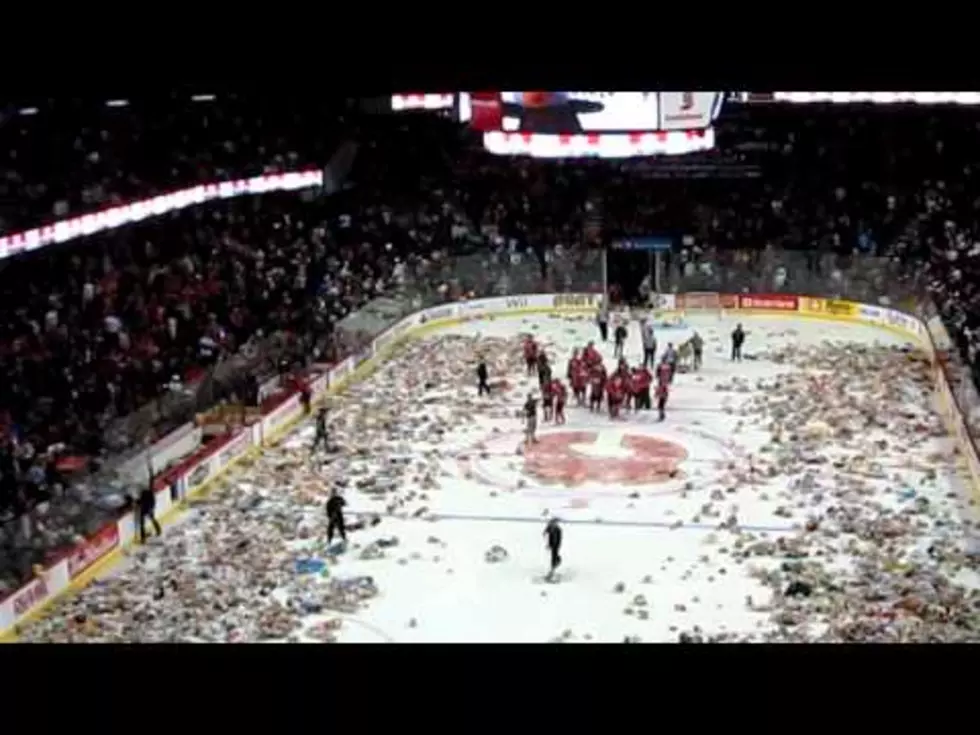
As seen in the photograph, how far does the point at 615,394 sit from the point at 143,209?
25.6 ft

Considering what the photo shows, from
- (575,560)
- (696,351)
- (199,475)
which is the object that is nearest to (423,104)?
(696,351)

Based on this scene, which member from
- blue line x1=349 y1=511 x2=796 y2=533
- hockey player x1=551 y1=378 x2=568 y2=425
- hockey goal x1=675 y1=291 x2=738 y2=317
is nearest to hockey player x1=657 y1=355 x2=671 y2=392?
hockey player x1=551 y1=378 x2=568 y2=425

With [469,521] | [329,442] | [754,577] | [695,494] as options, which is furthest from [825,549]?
[329,442]

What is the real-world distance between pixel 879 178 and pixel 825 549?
1828cm

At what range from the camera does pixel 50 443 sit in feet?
49.0

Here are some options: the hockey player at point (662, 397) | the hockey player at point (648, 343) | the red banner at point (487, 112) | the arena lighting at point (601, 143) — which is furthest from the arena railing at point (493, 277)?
the hockey player at point (662, 397)

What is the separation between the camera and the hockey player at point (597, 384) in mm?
19188

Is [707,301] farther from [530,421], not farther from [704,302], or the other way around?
[530,421]

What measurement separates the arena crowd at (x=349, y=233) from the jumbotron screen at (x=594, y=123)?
9.41 feet

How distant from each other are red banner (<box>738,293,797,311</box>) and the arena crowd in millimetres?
193

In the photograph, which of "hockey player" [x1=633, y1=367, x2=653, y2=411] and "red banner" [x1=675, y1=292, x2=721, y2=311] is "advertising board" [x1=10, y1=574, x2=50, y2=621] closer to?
"hockey player" [x1=633, y1=367, x2=653, y2=411]

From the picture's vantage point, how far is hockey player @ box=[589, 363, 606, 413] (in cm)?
1919

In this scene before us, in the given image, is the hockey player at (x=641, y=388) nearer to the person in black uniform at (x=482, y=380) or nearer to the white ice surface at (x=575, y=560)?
the white ice surface at (x=575, y=560)

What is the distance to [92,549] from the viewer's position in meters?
13.1
